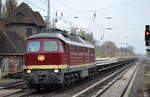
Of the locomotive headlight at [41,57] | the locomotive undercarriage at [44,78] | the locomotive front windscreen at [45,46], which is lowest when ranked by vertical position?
the locomotive undercarriage at [44,78]

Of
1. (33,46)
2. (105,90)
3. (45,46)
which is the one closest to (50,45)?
(45,46)

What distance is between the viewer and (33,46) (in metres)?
20.1

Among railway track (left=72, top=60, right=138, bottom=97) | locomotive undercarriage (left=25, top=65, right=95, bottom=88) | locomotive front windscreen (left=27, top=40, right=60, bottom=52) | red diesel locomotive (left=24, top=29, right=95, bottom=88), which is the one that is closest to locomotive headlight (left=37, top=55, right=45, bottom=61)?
red diesel locomotive (left=24, top=29, right=95, bottom=88)

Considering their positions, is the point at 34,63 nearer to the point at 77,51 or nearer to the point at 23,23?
the point at 77,51

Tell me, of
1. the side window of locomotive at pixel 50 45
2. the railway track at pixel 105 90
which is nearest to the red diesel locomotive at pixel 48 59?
the side window of locomotive at pixel 50 45

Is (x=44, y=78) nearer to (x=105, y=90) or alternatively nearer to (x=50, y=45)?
(x=50, y=45)

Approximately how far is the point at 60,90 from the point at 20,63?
2836 cm

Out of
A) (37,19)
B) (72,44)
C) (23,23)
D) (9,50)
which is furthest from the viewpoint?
(37,19)

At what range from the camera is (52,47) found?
1981 centimetres

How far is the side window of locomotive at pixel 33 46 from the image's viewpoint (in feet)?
65.6

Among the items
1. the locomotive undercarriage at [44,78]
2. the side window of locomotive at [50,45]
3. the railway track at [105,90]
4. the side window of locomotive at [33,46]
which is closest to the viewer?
the railway track at [105,90]

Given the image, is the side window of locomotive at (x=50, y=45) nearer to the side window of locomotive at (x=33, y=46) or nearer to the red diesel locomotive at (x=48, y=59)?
the red diesel locomotive at (x=48, y=59)

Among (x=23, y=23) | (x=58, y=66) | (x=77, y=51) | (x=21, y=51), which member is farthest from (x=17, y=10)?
(x=58, y=66)

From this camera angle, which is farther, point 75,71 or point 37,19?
point 37,19
